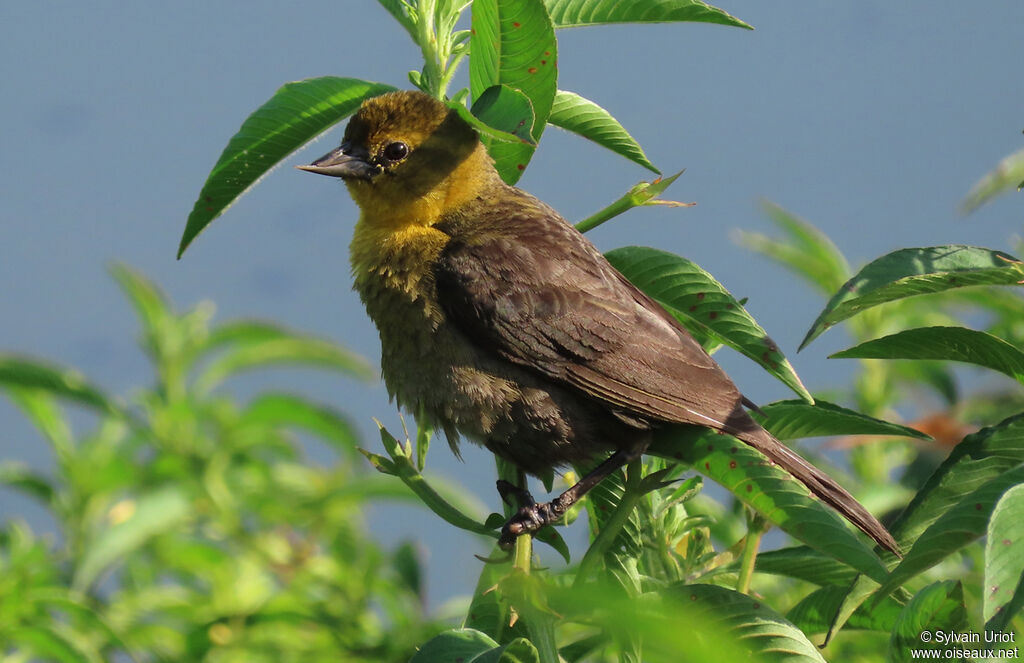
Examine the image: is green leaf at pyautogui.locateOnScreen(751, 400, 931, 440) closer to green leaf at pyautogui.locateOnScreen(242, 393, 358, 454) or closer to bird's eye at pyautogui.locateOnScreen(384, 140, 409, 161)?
bird's eye at pyautogui.locateOnScreen(384, 140, 409, 161)

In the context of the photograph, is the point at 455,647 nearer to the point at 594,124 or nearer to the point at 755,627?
the point at 755,627

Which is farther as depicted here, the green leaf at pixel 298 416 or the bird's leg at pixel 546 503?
the green leaf at pixel 298 416

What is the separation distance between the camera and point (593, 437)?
81.8 inches

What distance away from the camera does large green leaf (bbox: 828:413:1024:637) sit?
5.11 feet

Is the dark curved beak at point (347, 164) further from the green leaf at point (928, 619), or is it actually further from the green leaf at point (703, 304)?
the green leaf at point (928, 619)

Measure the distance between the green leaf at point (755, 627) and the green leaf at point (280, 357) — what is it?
225 cm

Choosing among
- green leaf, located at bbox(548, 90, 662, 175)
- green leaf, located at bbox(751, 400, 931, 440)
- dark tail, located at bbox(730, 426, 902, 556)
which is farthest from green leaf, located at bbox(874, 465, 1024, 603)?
green leaf, located at bbox(548, 90, 662, 175)

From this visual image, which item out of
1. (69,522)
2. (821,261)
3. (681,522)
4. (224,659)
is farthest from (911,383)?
(69,522)

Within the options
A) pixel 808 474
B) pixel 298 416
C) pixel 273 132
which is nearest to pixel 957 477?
pixel 808 474

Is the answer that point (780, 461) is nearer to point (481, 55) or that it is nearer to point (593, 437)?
point (593, 437)

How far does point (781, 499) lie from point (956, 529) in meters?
0.29

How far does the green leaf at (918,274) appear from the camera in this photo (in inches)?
63.7

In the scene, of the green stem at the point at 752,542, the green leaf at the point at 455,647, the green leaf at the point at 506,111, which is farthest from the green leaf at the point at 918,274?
the green leaf at the point at 455,647

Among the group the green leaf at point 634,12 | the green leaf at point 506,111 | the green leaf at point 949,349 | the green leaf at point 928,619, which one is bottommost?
the green leaf at point 928,619
